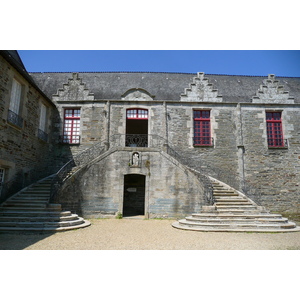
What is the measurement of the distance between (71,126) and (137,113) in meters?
3.24

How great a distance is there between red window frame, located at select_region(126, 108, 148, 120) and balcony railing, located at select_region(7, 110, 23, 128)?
4656mm

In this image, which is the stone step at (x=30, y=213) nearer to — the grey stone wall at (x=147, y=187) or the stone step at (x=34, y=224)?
the stone step at (x=34, y=224)

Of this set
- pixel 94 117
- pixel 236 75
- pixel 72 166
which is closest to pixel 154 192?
pixel 72 166

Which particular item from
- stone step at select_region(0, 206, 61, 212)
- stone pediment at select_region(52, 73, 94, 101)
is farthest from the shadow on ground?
stone pediment at select_region(52, 73, 94, 101)

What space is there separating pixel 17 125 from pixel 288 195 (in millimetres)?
11459

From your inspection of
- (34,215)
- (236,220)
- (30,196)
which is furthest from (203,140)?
(34,215)

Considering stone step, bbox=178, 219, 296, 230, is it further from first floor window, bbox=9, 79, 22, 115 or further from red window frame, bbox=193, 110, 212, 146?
first floor window, bbox=9, 79, 22, 115

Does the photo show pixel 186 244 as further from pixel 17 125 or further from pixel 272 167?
pixel 272 167

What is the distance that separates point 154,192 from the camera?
8695 mm

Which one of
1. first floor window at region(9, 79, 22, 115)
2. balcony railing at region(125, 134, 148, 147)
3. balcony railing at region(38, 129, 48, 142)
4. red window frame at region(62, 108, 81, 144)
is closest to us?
first floor window at region(9, 79, 22, 115)

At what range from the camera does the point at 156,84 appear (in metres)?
12.7

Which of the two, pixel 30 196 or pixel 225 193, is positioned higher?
pixel 225 193

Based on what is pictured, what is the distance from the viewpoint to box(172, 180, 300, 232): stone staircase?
6.38 m

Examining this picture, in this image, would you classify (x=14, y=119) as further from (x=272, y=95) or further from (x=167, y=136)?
(x=272, y=95)
